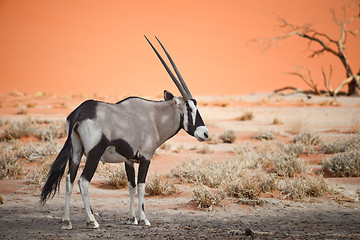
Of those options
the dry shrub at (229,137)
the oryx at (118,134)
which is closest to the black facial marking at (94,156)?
the oryx at (118,134)

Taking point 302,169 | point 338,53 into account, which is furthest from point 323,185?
point 338,53

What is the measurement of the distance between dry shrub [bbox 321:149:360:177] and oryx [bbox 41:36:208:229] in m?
6.50

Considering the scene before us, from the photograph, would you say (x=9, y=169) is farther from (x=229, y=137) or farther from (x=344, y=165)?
(x=229, y=137)

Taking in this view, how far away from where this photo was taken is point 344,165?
11156mm

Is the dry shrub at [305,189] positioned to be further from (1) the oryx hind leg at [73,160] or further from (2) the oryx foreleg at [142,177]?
(1) the oryx hind leg at [73,160]

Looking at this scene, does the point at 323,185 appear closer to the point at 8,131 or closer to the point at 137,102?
A: the point at 137,102

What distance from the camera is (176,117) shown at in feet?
21.1

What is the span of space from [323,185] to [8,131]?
12.6 meters

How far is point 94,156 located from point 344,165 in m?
8.18

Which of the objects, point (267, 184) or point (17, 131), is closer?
point (267, 184)

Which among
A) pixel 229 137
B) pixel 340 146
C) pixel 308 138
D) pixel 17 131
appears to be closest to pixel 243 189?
pixel 340 146

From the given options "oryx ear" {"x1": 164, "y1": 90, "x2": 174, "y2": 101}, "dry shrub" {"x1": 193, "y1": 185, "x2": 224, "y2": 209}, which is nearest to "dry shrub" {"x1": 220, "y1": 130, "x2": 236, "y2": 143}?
"dry shrub" {"x1": 193, "y1": 185, "x2": 224, "y2": 209}

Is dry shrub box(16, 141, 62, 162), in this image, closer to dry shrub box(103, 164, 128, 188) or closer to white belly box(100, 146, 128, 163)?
dry shrub box(103, 164, 128, 188)

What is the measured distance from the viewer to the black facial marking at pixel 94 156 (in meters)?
5.39
